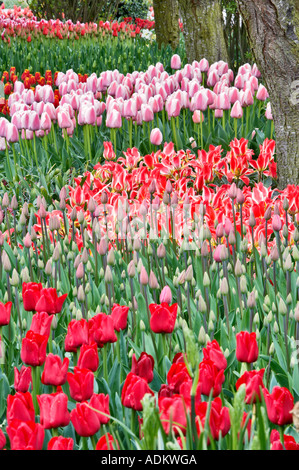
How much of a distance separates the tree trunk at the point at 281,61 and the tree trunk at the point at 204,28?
147 inches

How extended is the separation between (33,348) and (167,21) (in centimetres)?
932

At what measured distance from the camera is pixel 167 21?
10.2 m

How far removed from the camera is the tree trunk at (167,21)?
9906 millimetres

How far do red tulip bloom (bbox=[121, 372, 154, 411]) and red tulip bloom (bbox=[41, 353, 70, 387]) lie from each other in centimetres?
19

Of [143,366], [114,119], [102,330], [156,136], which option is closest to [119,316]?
[102,330]

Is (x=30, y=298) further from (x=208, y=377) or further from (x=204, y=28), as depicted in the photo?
(x=204, y=28)

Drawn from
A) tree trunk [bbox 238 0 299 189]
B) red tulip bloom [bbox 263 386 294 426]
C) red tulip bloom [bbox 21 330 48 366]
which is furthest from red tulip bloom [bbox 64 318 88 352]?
tree trunk [bbox 238 0 299 189]

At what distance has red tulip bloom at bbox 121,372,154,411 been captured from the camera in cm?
147

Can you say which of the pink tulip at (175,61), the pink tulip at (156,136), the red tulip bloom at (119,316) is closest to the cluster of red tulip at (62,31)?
the pink tulip at (175,61)

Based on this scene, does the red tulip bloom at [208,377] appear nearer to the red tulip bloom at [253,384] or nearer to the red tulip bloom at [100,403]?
the red tulip bloom at [253,384]

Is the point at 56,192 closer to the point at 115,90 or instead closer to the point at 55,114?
the point at 55,114

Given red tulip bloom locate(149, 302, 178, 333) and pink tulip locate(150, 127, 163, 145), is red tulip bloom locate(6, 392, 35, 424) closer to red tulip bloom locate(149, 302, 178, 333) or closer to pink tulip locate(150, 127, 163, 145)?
red tulip bloom locate(149, 302, 178, 333)
